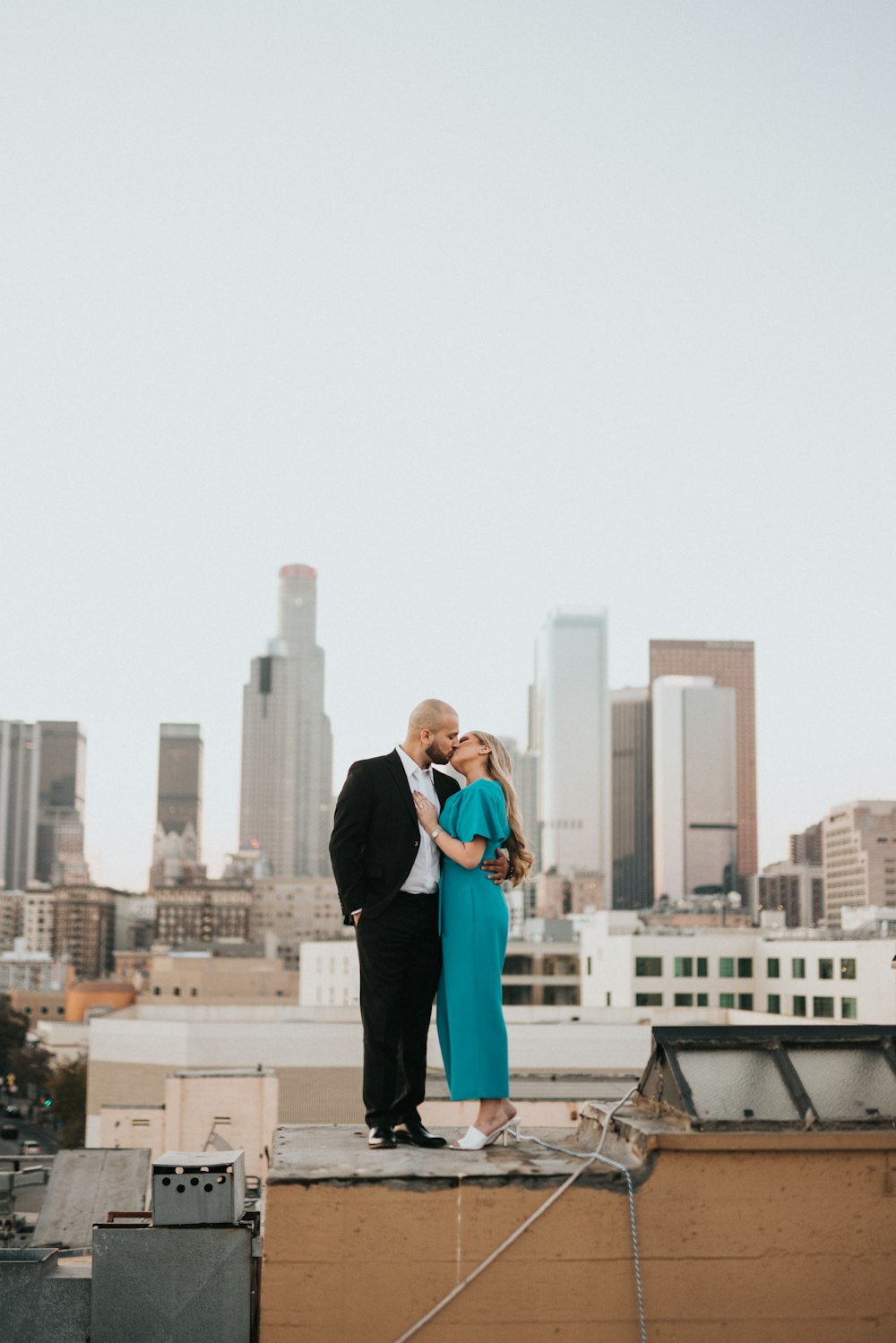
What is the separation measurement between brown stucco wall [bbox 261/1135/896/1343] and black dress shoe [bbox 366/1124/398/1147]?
0.78 m

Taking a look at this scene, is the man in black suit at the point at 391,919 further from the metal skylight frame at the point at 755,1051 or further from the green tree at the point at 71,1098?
the green tree at the point at 71,1098

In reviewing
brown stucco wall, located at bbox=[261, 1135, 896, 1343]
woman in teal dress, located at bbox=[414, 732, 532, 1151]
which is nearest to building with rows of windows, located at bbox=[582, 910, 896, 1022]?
woman in teal dress, located at bbox=[414, 732, 532, 1151]

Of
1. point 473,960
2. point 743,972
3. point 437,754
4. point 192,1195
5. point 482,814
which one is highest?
point 437,754

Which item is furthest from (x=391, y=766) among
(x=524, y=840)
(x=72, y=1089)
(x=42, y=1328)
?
(x=72, y=1089)

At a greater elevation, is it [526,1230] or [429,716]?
[429,716]

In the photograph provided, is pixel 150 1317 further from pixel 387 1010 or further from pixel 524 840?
pixel 524 840

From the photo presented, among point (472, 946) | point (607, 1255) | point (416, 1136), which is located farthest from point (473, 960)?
point (607, 1255)

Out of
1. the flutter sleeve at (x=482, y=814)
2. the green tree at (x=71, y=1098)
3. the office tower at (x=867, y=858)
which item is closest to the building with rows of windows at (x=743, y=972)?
the green tree at (x=71, y=1098)

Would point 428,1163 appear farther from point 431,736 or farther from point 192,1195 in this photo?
point 431,736

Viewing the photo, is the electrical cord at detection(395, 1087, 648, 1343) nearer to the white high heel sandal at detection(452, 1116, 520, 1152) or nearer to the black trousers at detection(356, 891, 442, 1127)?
the white high heel sandal at detection(452, 1116, 520, 1152)

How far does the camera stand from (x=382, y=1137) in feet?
18.2

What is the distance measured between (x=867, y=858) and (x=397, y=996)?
198 m

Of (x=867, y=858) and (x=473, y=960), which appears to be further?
(x=867, y=858)

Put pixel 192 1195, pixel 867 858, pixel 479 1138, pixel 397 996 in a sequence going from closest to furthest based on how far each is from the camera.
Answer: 1. pixel 192 1195
2. pixel 479 1138
3. pixel 397 996
4. pixel 867 858
